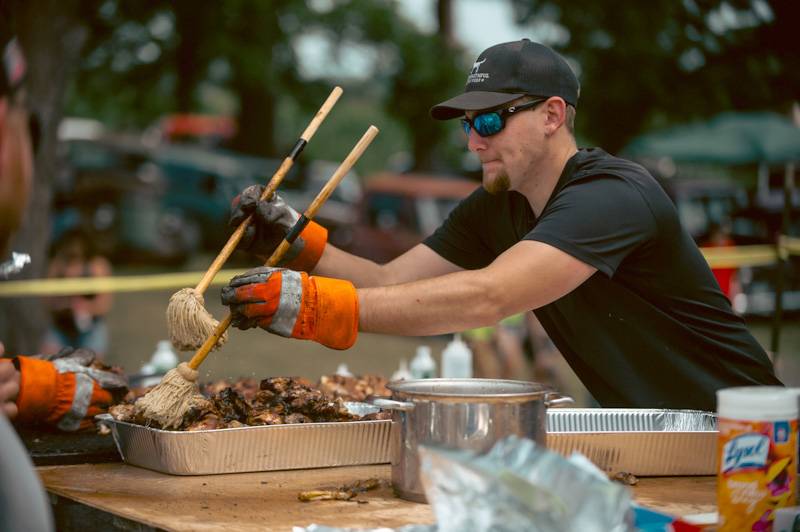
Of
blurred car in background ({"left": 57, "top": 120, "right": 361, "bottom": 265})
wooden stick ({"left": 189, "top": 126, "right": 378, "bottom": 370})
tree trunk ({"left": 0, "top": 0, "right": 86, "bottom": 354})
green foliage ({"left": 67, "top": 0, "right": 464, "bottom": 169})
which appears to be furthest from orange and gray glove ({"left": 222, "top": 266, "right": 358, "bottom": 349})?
blurred car in background ({"left": 57, "top": 120, "right": 361, "bottom": 265})

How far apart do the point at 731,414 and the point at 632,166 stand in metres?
1.33

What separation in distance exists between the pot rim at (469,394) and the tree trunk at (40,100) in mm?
6039

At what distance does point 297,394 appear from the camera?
10.3 feet

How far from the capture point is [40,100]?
327 inches

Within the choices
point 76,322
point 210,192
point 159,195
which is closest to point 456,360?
point 76,322

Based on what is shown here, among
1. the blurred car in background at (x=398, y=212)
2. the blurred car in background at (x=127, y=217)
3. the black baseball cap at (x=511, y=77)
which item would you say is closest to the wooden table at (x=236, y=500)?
the black baseball cap at (x=511, y=77)

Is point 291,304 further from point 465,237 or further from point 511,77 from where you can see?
point 465,237

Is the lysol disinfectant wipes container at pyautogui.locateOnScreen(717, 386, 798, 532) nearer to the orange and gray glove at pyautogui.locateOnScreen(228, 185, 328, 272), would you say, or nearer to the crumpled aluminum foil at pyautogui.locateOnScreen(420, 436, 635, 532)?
the crumpled aluminum foil at pyautogui.locateOnScreen(420, 436, 635, 532)

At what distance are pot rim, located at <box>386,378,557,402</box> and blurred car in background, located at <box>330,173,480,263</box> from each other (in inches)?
410

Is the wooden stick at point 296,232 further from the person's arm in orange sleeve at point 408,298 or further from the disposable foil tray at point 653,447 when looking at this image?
the disposable foil tray at point 653,447

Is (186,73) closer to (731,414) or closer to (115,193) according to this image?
(115,193)

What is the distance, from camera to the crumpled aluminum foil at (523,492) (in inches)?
76.5

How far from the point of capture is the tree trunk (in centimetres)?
821

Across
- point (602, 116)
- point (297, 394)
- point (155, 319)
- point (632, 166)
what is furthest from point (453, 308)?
point (602, 116)
